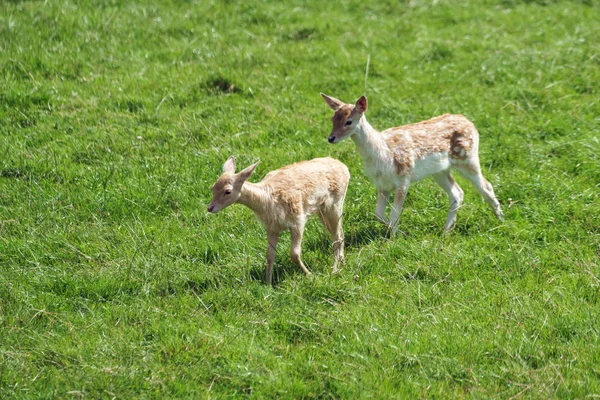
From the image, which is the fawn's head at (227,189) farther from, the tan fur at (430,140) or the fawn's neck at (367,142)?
the tan fur at (430,140)

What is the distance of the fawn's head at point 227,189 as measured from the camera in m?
7.54

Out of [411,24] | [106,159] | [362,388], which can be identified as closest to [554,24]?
[411,24]

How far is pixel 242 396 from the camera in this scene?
6.21 meters

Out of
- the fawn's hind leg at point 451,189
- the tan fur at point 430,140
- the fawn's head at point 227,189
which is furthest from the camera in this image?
the fawn's hind leg at point 451,189

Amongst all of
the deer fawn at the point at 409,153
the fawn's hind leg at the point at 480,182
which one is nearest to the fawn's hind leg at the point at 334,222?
the deer fawn at the point at 409,153

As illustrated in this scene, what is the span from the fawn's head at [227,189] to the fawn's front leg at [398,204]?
1.77 metres

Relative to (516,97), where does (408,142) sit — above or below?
above

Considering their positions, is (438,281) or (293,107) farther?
(293,107)

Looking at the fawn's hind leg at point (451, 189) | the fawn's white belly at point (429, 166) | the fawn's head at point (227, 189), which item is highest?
the fawn's head at point (227, 189)

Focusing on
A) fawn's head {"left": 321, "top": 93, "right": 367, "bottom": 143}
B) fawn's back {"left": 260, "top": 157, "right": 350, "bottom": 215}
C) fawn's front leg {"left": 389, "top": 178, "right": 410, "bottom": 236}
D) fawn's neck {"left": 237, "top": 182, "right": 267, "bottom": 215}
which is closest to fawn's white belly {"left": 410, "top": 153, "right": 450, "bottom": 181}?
fawn's front leg {"left": 389, "top": 178, "right": 410, "bottom": 236}

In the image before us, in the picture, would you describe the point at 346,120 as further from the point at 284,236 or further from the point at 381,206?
the point at 284,236

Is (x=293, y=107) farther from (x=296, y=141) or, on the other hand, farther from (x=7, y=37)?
(x=7, y=37)

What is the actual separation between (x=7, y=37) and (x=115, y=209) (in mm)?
4691

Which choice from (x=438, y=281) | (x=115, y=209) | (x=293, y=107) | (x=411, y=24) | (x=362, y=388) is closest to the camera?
(x=362, y=388)
